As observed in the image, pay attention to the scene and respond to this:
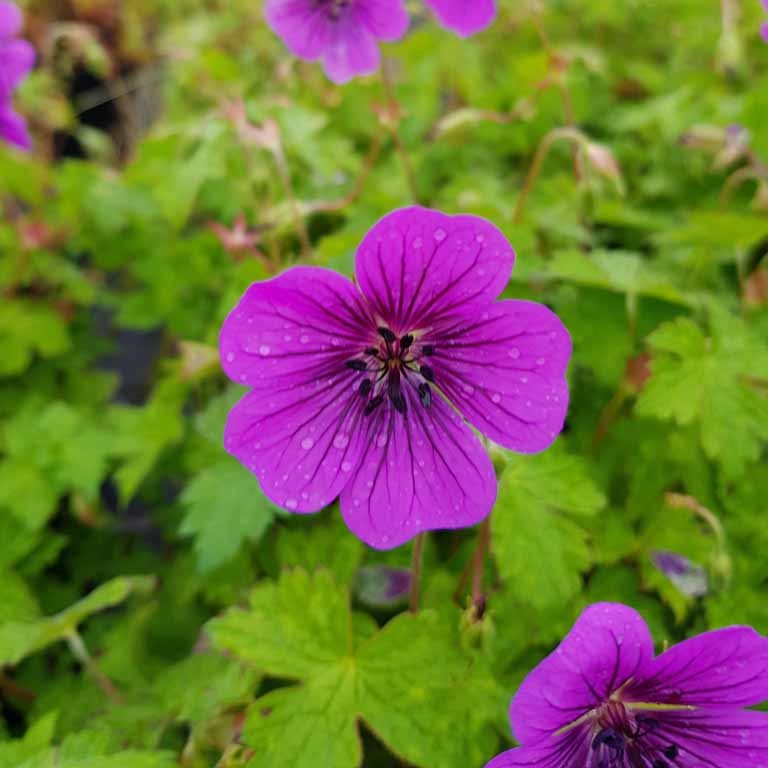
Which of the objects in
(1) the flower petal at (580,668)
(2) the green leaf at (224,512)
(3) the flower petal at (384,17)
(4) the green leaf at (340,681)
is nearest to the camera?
(1) the flower petal at (580,668)

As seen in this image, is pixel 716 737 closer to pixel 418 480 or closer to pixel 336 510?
pixel 418 480

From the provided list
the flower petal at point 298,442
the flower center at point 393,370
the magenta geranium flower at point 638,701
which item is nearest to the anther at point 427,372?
the flower center at point 393,370

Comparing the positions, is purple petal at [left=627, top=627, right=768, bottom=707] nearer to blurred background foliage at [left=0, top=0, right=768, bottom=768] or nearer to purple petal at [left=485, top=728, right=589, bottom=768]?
purple petal at [left=485, top=728, right=589, bottom=768]

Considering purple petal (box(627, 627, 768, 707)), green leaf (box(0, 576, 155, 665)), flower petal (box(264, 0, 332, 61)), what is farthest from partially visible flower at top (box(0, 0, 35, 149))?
purple petal (box(627, 627, 768, 707))

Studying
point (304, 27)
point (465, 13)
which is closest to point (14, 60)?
point (304, 27)

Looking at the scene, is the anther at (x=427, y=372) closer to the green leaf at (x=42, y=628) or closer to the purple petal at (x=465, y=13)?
the green leaf at (x=42, y=628)

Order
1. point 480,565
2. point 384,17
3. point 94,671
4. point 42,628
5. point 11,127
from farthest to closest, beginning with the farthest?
point 11,127 < point 384,17 < point 94,671 < point 42,628 < point 480,565

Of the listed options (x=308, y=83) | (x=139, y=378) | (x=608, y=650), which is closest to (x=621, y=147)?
(x=308, y=83)
